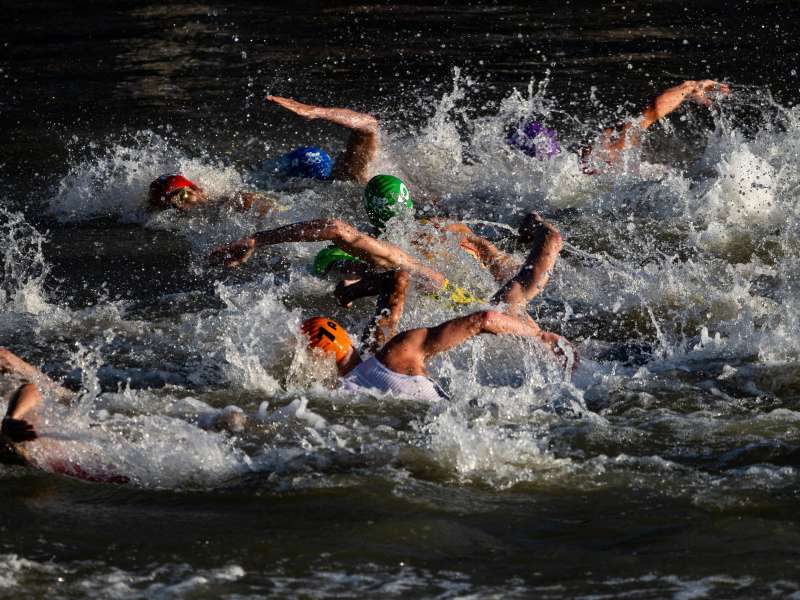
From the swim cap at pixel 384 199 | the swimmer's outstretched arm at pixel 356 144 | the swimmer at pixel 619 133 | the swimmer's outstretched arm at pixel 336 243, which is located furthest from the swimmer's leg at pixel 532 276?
the swimmer at pixel 619 133

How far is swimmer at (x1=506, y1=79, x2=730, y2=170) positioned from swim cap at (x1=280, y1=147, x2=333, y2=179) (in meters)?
1.67

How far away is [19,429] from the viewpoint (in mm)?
5562

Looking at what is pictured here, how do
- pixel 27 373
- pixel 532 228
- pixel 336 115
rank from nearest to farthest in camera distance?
1. pixel 27 373
2. pixel 532 228
3. pixel 336 115

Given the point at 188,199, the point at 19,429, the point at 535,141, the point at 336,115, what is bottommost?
the point at 19,429

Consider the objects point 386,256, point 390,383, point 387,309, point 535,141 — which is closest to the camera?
point 390,383

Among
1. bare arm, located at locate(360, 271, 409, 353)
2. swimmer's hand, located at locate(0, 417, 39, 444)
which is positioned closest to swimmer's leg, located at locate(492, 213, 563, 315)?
bare arm, located at locate(360, 271, 409, 353)

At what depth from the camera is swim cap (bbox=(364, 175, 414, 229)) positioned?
8.34m

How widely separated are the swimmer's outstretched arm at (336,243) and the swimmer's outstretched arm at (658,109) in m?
3.37

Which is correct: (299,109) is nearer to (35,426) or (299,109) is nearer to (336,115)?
(336,115)

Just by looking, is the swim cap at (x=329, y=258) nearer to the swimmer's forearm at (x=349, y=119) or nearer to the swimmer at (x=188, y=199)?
the swimmer's forearm at (x=349, y=119)

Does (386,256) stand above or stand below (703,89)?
below

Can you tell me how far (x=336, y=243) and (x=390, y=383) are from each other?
45.0 inches

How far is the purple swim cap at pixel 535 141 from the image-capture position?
10719 millimetres

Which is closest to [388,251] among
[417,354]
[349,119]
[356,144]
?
[417,354]
